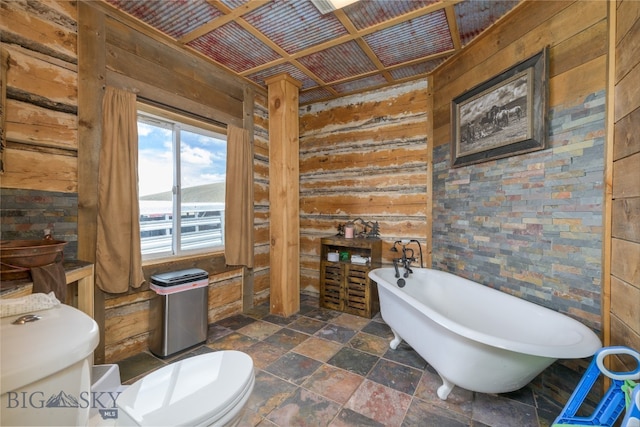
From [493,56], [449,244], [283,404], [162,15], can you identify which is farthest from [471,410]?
[162,15]

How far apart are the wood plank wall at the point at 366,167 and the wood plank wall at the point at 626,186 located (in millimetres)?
1642

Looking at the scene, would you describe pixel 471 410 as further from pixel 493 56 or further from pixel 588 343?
pixel 493 56

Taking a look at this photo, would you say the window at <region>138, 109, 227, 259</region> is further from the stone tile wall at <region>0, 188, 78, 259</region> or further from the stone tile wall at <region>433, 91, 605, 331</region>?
the stone tile wall at <region>433, 91, 605, 331</region>

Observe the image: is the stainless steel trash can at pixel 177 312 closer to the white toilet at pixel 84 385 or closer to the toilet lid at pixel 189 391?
the white toilet at pixel 84 385

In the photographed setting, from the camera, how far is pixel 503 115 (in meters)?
2.08

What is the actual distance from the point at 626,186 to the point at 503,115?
3.32 feet

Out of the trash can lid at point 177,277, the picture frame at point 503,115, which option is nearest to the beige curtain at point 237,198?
the trash can lid at point 177,277

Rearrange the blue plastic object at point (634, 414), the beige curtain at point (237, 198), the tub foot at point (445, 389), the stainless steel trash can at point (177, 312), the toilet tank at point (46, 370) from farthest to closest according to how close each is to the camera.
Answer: the beige curtain at point (237, 198), the stainless steel trash can at point (177, 312), the tub foot at point (445, 389), the blue plastic object at point (634, 414), the toilet tank at point (46, 370)

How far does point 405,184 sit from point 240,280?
2.30m

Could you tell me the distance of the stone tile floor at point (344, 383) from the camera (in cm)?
157

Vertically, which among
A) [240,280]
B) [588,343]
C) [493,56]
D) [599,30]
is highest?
[493,56]

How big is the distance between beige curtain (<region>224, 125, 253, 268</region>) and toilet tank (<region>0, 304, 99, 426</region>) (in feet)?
6.69

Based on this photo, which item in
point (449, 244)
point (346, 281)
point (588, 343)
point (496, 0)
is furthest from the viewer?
point (346, 281)

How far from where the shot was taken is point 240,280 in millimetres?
3152
